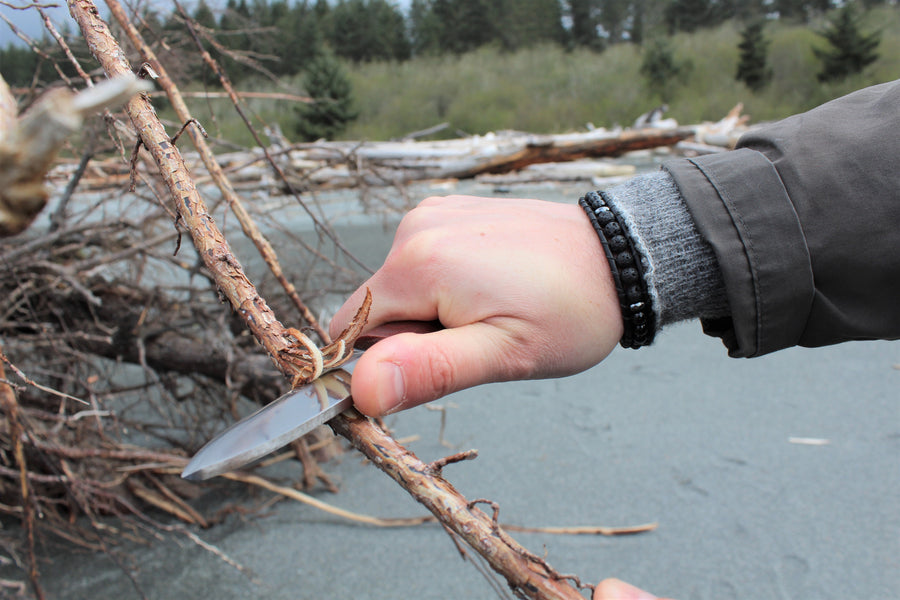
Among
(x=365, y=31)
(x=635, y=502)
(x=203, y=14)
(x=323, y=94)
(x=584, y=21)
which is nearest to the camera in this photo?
(x=635, y=502)

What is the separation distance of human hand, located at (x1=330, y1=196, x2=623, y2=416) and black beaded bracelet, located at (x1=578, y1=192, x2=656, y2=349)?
0.04ft

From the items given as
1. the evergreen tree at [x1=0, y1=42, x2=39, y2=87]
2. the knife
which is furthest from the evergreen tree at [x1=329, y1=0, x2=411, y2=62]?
the knife

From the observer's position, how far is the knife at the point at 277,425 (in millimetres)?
671

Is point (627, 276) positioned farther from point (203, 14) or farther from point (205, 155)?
point (203, 14)

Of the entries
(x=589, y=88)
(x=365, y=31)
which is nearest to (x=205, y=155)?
Answer: (x=589, y=88)

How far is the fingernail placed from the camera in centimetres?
70

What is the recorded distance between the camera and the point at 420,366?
706 mm

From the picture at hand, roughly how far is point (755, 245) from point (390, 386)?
0.50 meters

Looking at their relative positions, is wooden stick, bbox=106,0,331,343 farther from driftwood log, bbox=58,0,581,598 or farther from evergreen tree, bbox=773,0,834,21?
evergreen tree, bbox=773,0,834,21

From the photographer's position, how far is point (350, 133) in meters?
16.0

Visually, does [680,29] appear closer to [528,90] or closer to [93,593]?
[528,90]

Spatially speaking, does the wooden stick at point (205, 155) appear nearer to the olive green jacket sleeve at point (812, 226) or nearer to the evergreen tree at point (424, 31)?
the olive green jacket sleeve at point (812, 226)

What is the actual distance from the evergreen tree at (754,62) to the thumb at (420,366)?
19.6 metres

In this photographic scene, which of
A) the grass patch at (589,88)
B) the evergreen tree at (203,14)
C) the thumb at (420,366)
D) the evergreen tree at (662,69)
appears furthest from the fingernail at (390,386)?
the evergreen tree at (662,69)
